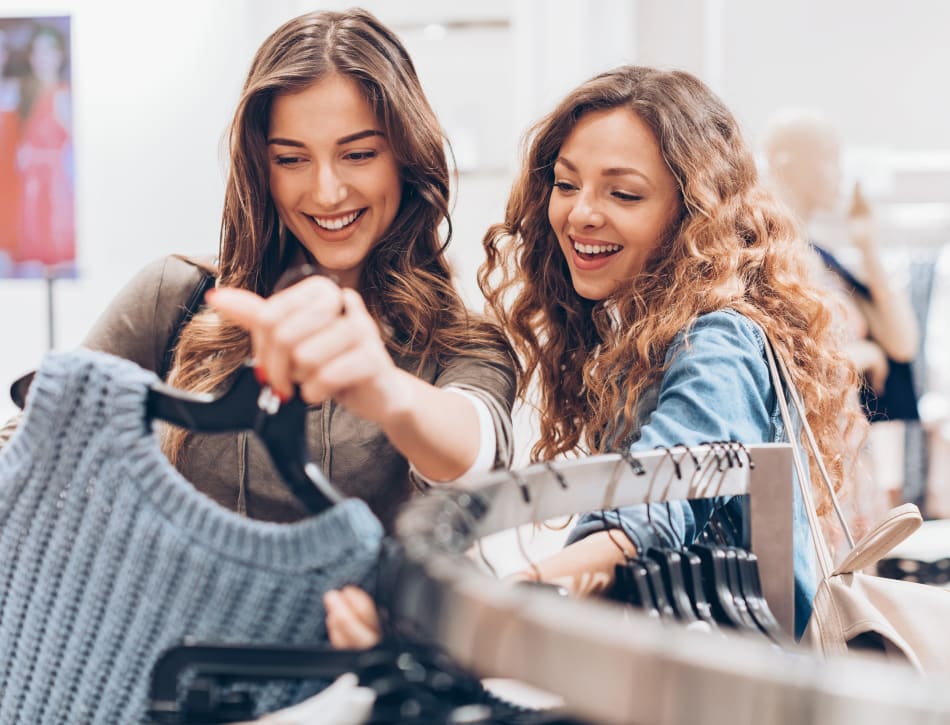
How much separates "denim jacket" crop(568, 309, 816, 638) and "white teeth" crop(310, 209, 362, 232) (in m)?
0.40

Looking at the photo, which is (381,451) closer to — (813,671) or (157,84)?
(813,671)

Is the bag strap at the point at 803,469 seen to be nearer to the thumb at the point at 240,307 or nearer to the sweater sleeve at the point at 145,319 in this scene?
the thumb at the point at 240,307

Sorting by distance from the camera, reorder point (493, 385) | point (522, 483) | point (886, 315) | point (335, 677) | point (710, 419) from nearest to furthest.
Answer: point (335, 677) → point (522, 483) → point (710, 419) → point (493, 385) → point (886, 315)

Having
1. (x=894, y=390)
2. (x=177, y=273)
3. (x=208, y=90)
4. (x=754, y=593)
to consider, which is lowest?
(x=894, y=390)

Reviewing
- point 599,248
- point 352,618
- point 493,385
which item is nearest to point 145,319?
point 493,385

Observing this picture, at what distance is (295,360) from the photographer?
1.73 feet

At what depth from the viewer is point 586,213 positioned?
1.16 meters

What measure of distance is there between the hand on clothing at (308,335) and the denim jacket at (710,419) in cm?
33

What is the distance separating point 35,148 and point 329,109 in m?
2.18

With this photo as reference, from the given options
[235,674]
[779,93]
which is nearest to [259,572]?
[235,674]

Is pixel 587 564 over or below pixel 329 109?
below

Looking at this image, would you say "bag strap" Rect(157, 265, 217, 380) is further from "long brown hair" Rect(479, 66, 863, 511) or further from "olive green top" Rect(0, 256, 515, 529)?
"long brown hair" Rect(479, 66, 863, 511)

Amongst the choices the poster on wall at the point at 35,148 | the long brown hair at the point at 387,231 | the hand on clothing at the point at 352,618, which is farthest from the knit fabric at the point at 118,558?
the poster on wall at the point at 35,148

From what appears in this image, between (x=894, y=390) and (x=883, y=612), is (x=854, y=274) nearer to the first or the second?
(x=894, y=390)
